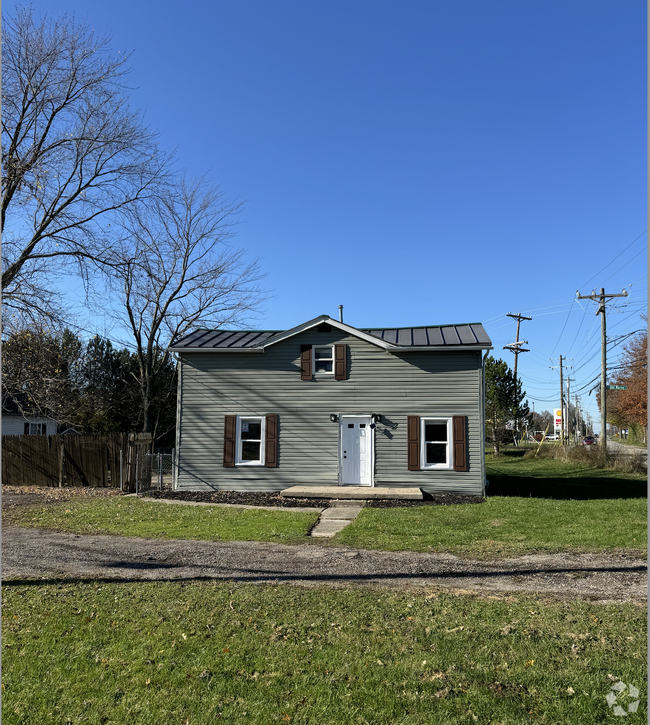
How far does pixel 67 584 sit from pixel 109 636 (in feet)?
7.36

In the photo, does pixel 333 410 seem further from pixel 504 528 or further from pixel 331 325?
pixel 504 528

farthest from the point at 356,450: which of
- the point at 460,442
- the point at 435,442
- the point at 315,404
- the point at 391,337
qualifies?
the point at 391,337

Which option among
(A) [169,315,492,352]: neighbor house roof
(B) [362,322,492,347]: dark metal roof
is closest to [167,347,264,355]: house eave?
(A) [169,315,492,352]: neighbor house roof

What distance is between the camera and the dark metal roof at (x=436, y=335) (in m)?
17.0

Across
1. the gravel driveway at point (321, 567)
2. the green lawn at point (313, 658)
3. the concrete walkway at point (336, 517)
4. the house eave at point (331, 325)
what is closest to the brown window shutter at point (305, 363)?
the house eave at point (331, 325)

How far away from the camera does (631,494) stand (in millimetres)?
17594

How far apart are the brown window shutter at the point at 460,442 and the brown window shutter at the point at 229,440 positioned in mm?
6950

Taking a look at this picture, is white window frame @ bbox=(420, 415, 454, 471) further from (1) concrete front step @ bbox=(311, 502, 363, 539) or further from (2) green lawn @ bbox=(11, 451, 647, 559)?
(1) concrete front step @ bbox=(311, 502, 363, 539)

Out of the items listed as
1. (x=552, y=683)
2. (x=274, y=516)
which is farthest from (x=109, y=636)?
(x=274, y=516)

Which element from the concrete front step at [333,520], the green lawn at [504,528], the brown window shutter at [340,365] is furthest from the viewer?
the brown window shutter at [340,365]

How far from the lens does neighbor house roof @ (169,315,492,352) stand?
17.1 metres

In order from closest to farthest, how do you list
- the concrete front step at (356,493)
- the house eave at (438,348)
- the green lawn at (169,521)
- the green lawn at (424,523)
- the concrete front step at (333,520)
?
the green lawn at (424,523) < the green lawn at (169,521) < the concrete front step at (333,520) < the concrete front step at (356,493) < the house eave at (438,348)

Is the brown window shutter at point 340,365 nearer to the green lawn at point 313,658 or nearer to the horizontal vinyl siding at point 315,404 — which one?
the horizontal vinyl siding at point 315,404

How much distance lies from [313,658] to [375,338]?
13243 mm
